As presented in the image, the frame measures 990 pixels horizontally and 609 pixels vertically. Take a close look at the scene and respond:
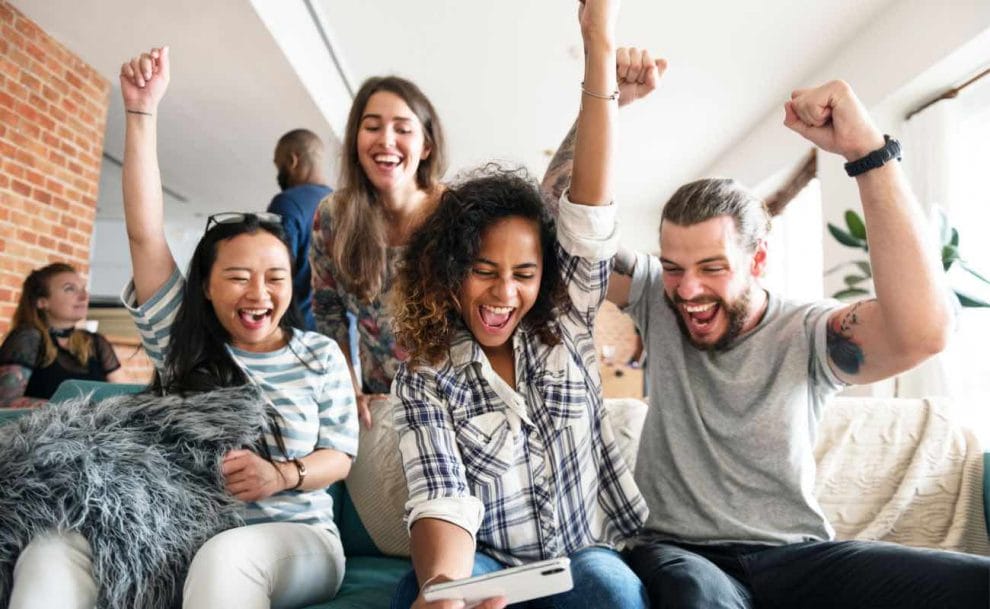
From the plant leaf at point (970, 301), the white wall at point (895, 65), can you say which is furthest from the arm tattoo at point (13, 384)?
the white wall at point (895, 65)

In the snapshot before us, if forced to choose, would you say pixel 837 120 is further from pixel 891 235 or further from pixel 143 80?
pixel 143 80

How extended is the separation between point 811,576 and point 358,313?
1250 mm

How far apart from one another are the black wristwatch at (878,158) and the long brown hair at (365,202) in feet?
3.72

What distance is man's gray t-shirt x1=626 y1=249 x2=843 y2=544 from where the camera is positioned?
128 cm

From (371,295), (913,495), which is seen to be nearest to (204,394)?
(371,295)

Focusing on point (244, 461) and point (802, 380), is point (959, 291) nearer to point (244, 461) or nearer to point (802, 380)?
point (802, 380)

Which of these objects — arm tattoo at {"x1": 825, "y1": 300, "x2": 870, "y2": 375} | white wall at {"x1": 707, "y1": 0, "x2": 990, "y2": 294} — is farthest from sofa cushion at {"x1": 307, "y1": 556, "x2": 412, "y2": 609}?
white wall at {"x1": 707, "y1": 0, "x2": 990, "y2": 294}

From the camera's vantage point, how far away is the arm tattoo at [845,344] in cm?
127

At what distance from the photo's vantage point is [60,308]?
125 inches

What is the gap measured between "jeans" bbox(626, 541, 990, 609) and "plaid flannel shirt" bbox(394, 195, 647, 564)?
0.48 feet

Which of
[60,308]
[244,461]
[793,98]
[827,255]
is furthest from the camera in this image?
[827,255]

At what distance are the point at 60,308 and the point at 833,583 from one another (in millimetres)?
3264

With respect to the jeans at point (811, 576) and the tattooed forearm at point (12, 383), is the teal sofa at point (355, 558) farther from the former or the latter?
the tattooed forearm at point (12, 383)

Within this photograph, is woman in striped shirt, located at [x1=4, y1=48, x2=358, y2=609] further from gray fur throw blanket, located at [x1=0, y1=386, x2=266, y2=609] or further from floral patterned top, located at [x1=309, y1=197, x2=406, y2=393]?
floral patterned top, located at [x1=309, y1=197, x2=406, y2=393]
